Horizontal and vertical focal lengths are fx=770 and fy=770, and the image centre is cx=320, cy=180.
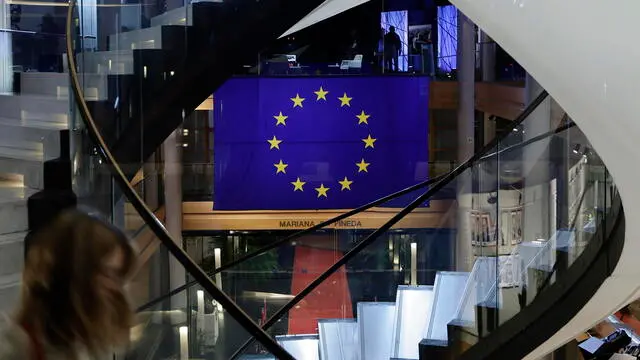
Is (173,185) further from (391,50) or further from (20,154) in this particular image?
(20,154)

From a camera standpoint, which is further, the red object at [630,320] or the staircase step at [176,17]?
the red object at [630,320]

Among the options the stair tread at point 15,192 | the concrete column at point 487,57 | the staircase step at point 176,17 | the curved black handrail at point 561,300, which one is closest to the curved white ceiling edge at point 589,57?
the curved black handrail at point 561,300

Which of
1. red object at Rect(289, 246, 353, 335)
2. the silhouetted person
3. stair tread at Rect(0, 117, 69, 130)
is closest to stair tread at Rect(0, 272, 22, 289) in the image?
stair tread at Rect(0, 117, 69, 130)

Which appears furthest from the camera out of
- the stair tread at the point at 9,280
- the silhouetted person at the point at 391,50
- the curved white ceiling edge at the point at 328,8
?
the silhouetted person at the point at 391,50

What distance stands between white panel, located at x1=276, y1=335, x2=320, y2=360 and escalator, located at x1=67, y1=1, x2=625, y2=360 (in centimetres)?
1

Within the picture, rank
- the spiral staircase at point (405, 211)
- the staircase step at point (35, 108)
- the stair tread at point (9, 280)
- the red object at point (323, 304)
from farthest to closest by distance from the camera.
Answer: the red object at point (323, 304) → the staircase step at point (35, 108) → the stair tread at point (9, 280) → the spiral staircase at point (405, 211)

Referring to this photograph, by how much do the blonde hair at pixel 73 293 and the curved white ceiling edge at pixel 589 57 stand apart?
4.57 ft

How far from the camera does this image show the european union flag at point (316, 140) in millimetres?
7727

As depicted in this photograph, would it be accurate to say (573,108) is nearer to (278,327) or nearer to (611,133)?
(611,133)

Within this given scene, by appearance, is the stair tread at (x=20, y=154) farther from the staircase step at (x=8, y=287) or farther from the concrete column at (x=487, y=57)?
the concrete column at (x=487, y=57)

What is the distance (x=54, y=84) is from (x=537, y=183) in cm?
280

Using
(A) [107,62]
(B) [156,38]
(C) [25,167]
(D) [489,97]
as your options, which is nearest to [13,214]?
(C) [25,167]

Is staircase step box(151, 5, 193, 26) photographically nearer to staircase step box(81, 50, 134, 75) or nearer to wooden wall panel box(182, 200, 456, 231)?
staircase step box(81, 50, 134, 75)

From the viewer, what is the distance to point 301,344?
16.3 ft
